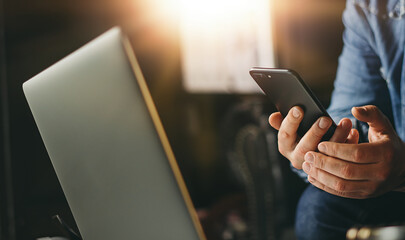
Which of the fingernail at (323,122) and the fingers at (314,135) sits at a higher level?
the fingernail at (323,122)

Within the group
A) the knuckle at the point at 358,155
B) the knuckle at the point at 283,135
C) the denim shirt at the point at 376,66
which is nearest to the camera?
the knuckle at the point at 358,155

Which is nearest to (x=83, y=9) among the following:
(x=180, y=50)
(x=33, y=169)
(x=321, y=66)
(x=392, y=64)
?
(x=180, y=50)

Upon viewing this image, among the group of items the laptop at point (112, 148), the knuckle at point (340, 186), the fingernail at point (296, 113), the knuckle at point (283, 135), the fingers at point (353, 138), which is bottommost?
the knuckle at point (340, 186)

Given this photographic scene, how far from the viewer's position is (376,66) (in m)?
1.10

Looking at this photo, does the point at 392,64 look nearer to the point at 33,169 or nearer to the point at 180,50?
the point at 33,169

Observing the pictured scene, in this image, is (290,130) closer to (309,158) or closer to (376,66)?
(309,158)

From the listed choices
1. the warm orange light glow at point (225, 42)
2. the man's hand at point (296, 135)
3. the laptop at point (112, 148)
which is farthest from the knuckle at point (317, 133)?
the warm orange light glow at point (225, 42)

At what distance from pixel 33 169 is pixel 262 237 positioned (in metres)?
1.28

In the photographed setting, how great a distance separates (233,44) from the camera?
3.41 meters

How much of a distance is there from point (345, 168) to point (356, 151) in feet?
0.13

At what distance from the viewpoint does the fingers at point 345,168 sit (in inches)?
26.5

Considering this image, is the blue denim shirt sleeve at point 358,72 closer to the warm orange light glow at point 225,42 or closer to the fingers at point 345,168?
the fingers at point 345,168

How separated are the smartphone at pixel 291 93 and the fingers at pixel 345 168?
6 cm

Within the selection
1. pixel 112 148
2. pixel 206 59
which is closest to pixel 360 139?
pixel 112 148
